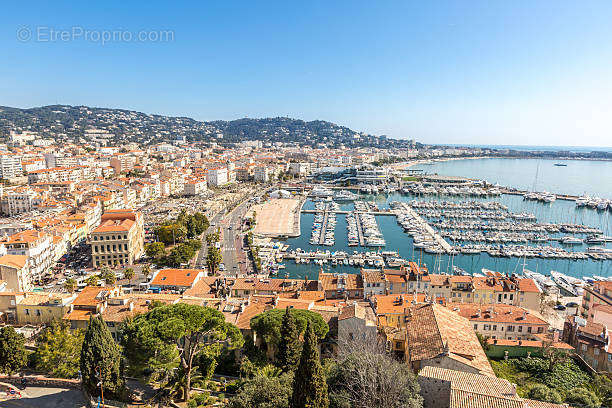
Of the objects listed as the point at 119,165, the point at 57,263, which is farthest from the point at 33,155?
the point at 57,263

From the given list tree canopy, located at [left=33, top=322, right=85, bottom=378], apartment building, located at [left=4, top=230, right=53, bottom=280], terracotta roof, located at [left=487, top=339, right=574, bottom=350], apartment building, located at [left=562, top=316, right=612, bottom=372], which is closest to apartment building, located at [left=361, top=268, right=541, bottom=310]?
apartment building, located at [left=562, top=316, right=612, bottom=372]

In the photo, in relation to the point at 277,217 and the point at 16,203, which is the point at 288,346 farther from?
the point at 16,203

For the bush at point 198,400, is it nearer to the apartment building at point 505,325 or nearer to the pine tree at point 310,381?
the pine tree at point 310,381

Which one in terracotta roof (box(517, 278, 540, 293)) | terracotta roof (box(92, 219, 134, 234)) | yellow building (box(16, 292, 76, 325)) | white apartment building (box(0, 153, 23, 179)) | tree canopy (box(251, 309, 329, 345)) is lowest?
terracotta roof (box(517, 278, 540, 293))

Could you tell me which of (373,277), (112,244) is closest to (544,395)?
(373,277)

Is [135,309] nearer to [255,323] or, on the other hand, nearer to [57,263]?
[255,323]

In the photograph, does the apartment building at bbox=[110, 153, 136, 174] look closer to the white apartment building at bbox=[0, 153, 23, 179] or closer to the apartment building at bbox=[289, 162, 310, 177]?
the white apartment building at bbox=[0, 153, 23, 179]
